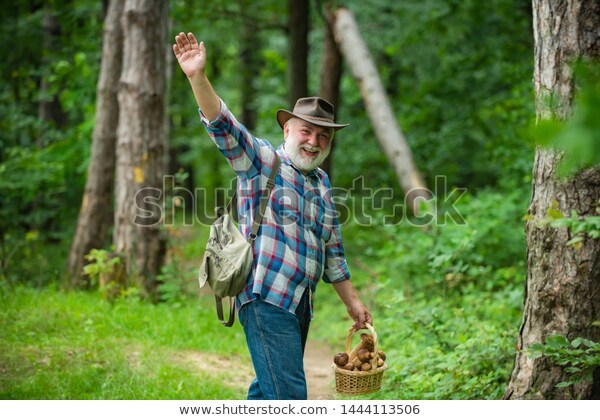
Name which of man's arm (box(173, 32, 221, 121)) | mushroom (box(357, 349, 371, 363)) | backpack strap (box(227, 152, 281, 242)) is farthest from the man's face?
mushroom (box(357, 349, 371, 363))

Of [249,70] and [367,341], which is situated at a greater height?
[249,70]

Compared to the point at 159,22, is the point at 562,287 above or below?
below

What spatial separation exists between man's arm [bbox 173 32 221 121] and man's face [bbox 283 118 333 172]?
1.84 feet

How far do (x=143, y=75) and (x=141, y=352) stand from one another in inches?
142

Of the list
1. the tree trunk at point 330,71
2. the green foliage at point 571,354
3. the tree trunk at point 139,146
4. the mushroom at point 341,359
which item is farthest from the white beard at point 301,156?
the tree trunk at point 330,71

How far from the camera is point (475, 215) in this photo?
7.97 m

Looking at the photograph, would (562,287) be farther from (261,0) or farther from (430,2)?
(261,0)

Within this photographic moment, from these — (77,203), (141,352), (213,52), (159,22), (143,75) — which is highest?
(213,52)

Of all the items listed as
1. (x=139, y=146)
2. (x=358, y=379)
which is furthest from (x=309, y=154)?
(x=139, y=146)

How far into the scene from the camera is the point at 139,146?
7871 millimetres

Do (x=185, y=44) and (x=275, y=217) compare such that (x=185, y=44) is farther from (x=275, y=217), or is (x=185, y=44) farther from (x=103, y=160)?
(x=103, y=160)

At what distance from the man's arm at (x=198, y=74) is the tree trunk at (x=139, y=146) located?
15.3 feet

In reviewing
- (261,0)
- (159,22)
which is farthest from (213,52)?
(159,22)
